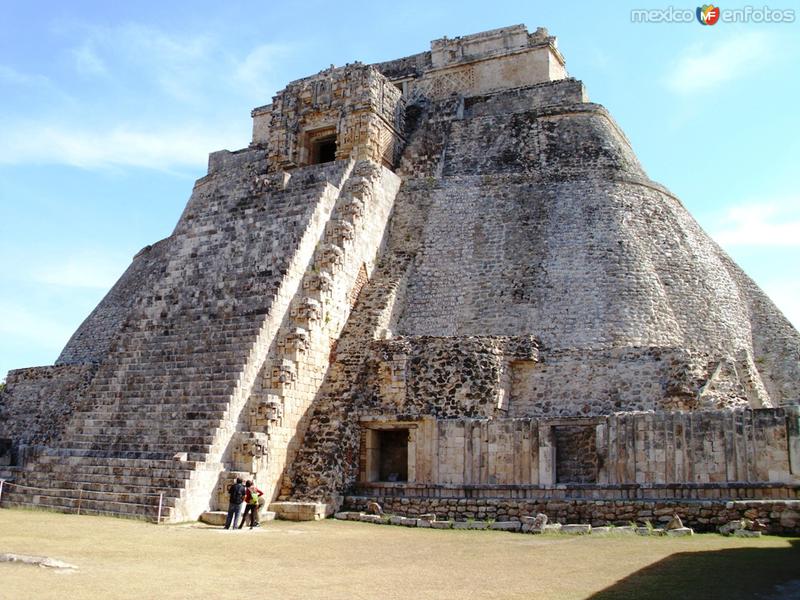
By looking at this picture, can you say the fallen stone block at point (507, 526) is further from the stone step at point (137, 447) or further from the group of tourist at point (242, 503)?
the stone step at point (137, 447)

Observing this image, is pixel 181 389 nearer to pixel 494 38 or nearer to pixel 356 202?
pixel 356 202

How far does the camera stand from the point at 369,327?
57.0ft

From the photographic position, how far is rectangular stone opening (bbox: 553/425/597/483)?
14.7m

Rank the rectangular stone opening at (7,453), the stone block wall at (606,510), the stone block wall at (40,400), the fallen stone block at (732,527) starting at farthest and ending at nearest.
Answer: the stone block wall at (40,400)
the rectangular stone opening at (7,453)
the stone block wall at (606,510)
the fallen stone block at (732,527)

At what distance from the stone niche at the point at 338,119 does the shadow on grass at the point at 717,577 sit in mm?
14034

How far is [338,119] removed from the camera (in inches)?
846

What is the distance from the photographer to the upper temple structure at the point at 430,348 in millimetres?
13555

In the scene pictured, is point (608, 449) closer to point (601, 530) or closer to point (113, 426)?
point (601, 530)

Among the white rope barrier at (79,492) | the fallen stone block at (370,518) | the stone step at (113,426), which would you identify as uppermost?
the stone step at (113,426)

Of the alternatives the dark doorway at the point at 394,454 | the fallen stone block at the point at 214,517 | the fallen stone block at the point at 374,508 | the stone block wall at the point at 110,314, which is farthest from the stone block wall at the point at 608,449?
the stone block wall at the point at 110,314

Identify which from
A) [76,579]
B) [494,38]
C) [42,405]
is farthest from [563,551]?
[494,38]

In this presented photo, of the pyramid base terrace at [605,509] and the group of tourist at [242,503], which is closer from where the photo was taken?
the pyramid base terrace at [605,509]

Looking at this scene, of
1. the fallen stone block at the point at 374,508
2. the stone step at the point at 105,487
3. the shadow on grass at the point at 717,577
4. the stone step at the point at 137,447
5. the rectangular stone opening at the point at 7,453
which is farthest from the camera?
Answer: the rectangular stone opening at the point at 7,453

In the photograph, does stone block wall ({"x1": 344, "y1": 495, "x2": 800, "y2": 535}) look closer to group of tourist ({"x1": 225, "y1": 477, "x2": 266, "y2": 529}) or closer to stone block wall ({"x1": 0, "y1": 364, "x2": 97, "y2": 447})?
group of tourist ({"x1": 225, "y1": 477, "x2": 266, "y2": 529})
